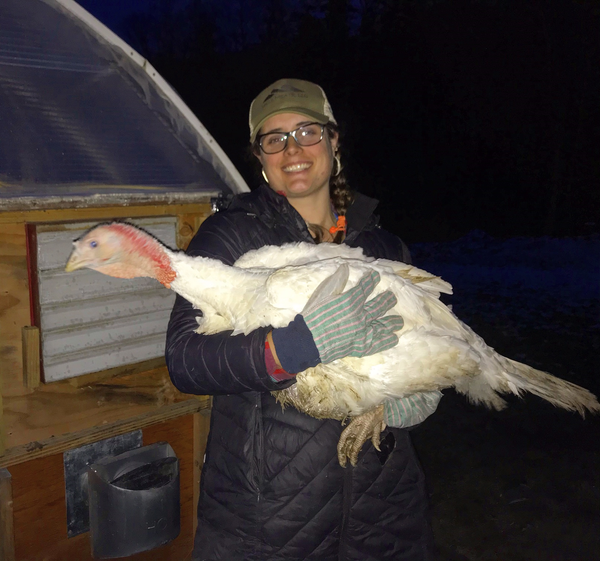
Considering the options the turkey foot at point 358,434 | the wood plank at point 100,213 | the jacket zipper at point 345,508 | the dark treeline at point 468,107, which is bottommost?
the jacket zipper at point 345,508

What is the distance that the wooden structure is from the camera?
237 centimetres

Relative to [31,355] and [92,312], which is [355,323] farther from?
[31,355]

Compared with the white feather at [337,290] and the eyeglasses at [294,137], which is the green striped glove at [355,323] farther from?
the eyeglasses at [294,137]

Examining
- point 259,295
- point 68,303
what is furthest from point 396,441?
point 68,303

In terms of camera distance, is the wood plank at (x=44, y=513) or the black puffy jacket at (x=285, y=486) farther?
the wood plank at (x=44, y=513)

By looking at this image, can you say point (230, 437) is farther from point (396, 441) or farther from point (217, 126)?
point (217, 126)

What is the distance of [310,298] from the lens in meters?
1.79

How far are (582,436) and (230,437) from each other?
200 inches

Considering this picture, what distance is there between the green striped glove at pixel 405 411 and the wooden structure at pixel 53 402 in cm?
162

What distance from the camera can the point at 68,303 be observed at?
8.34ft

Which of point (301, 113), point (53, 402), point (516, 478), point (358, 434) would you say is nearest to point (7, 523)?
point (53, 402)

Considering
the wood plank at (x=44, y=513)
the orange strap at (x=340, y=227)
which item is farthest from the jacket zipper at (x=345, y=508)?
the wood plank at (x=44, y=513)

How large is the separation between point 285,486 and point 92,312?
61.1 inches

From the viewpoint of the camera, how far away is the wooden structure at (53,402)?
2369 millimetres
